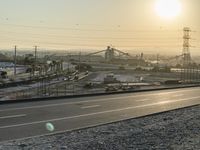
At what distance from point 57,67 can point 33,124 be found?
5040 centimetres

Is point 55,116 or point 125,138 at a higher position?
point 125,138

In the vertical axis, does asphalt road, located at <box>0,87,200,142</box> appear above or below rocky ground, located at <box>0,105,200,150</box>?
below

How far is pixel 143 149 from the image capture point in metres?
9.45

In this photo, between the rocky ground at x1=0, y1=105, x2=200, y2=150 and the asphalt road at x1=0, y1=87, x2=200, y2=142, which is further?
the asphalt road at x1=0, y1=87, x2=200, y2=142

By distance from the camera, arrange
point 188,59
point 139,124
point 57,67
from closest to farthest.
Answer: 1. point 139,124
2. point 57,67
3. point 188,59

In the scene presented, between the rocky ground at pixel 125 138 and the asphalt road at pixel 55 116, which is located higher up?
the rocky ground at pixel 125 138

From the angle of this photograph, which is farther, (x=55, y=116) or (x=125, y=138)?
(x=55, y=116)

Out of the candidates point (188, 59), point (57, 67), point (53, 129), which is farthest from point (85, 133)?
point (188, 59)

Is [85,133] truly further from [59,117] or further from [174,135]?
[59,117]

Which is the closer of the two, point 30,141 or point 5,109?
point 30,141

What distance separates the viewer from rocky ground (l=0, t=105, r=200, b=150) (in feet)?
31.9

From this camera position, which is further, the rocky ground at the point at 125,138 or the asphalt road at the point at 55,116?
the asphalt road at the point at 55,116

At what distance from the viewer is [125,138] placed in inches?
430

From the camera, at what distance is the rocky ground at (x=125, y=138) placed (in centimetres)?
972
